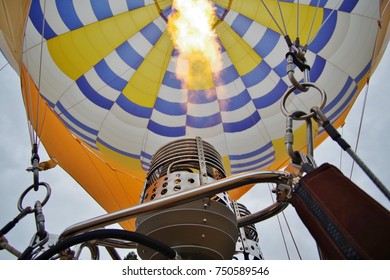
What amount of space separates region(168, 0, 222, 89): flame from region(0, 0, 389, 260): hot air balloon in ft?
0.09

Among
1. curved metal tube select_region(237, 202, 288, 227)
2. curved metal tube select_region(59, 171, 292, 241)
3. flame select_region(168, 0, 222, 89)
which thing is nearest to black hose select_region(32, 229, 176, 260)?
curved metal tube select_region(59, 171, 292, 241)

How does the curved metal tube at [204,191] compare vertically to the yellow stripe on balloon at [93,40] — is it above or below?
below

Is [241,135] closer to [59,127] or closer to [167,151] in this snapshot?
[59,127]

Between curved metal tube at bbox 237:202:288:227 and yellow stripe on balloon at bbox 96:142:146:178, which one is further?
yellow stripe on balloon at bbox 96:142:146:178

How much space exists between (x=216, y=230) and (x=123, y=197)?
10.8 feet

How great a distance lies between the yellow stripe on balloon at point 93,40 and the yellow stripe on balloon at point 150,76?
0.32 meters

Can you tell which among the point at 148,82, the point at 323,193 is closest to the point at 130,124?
the point at 148,82

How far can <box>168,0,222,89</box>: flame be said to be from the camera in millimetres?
4535

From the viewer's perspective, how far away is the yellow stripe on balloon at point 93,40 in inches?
154

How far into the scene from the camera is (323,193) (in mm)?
788

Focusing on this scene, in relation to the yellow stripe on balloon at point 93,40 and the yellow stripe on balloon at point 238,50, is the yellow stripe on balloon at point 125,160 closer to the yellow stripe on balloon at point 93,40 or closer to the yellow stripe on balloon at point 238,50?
the yellow stripe on balloon at point 93,40

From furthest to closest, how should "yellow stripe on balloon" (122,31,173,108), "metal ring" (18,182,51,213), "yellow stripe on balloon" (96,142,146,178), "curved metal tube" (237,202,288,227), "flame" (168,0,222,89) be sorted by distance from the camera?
"flame" (168,0,222,89)
"yellow stripe on balloon" (122,31,173,108)
"yellow stripe on balloon" (96,142,146,178)
"metal ring" (18,182,51,213)
"curved metal tube" (237,202,288,227)

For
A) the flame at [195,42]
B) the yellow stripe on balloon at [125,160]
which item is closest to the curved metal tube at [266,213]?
the yellow stripe on balloon at [125,160]

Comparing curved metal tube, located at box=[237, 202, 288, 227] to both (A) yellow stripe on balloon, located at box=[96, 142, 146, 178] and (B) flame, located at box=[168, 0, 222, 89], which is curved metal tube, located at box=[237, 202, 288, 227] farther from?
(B) flame, located at box=[168, 0, 222, 89]
